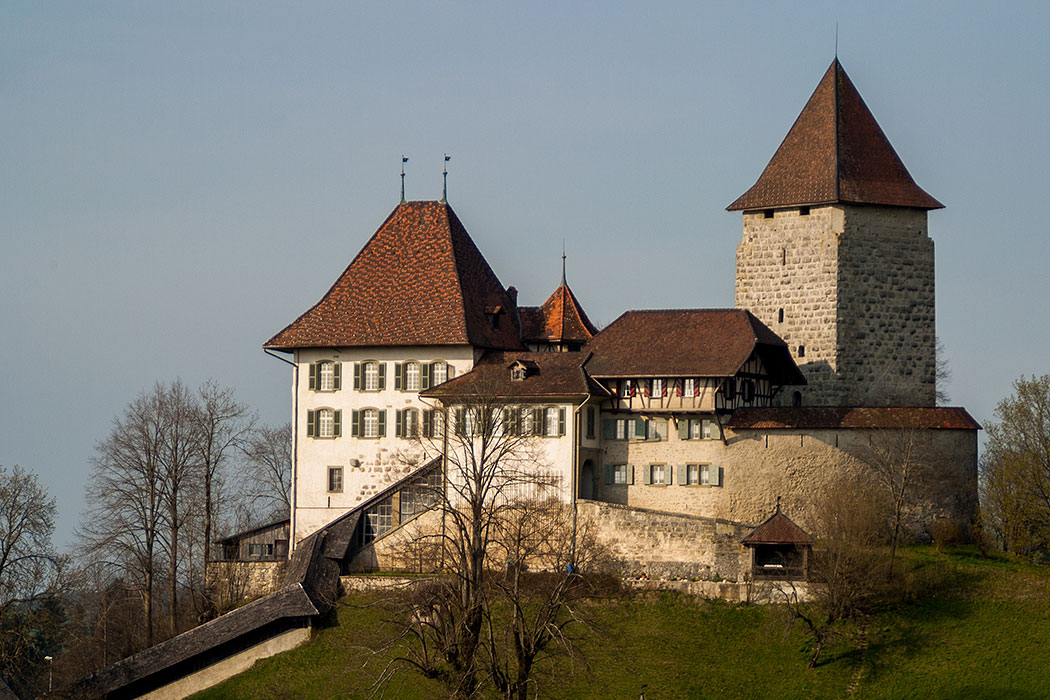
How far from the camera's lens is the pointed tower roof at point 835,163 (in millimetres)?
62469

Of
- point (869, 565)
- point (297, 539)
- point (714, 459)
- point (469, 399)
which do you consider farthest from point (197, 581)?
point (869, 565)

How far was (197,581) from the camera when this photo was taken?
218 feet

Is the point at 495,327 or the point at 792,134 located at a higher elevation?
the point at 792,134

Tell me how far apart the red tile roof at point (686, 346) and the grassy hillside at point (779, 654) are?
6.84 m

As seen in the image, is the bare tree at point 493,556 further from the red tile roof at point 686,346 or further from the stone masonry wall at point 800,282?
the stone masonry wall at point 800,282

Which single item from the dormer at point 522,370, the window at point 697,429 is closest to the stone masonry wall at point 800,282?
the window at point 697,429

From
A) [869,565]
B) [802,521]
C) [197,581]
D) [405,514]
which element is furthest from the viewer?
[197,581]

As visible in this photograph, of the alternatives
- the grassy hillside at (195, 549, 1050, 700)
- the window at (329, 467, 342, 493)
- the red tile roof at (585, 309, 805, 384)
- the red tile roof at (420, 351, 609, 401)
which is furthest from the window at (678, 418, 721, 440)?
the window at (329, 467, 342, 493)

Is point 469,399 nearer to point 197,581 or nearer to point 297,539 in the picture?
point 297,539

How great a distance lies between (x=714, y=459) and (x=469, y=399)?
7.29 m

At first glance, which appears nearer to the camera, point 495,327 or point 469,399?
point 469,399

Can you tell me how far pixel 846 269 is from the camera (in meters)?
62.0

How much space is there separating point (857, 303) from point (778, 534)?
10.2 m

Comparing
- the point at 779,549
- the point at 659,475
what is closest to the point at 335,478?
the point at 659,475
